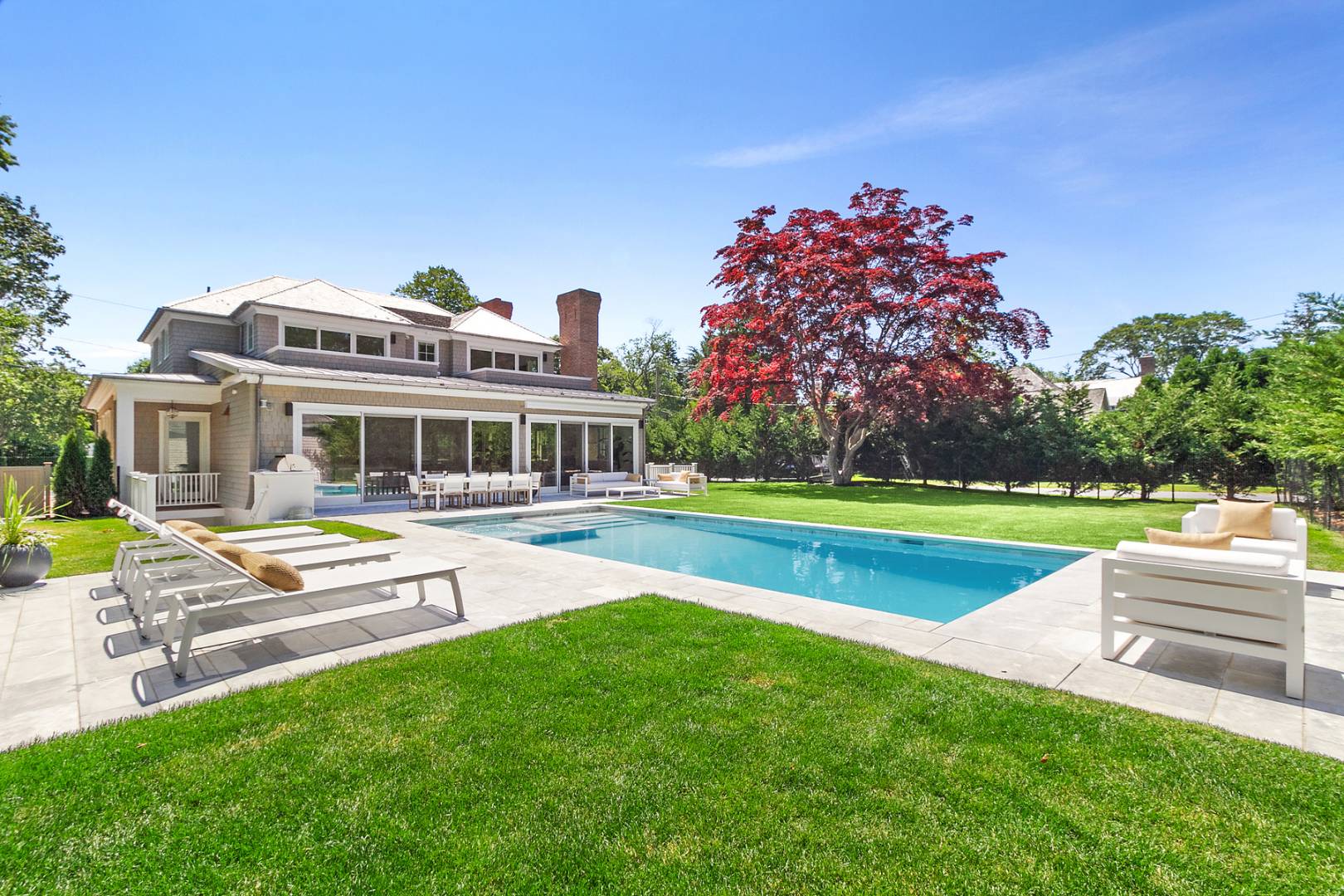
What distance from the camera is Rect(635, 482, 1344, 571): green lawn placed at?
10.2 metres

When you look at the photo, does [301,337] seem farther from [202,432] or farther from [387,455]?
[387,455]

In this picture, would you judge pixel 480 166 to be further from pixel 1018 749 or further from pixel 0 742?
pixel 1018 749

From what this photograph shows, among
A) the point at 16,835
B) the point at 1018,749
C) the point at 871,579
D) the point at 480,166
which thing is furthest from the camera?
the point at 480,166

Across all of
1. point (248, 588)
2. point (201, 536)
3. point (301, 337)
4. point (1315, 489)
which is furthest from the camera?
point (301, 337)

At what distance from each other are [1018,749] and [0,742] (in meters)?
5.00

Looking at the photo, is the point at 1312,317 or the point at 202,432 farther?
the point at 1312,317

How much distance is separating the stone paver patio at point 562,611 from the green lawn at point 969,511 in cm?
380

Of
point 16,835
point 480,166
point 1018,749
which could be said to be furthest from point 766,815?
point 480,166

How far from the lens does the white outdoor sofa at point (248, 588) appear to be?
3934mm

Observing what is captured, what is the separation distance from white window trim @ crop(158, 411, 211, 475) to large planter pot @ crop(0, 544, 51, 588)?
38.3ft

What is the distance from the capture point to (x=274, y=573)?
171 inches

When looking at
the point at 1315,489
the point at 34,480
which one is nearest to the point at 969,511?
the point at 1315,489

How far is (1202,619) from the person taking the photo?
155 inches

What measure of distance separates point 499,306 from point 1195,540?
24873 millimetres
